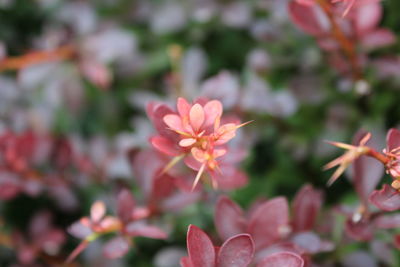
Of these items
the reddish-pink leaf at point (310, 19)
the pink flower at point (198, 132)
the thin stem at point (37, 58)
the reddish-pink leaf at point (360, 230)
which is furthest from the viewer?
the thin stem at point (37, 58)

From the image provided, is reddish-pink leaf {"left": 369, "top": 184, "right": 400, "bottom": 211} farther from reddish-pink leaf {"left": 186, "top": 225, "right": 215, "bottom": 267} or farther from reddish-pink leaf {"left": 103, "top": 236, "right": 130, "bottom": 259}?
reddish-pink leaf {"left": 103, "top": 236, "right": 130, "bottom": 259}

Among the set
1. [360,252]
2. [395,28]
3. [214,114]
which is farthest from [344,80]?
[214,114]

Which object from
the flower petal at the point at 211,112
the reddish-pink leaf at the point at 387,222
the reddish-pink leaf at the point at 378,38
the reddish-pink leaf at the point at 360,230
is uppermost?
the flower petal at the point at 211,112

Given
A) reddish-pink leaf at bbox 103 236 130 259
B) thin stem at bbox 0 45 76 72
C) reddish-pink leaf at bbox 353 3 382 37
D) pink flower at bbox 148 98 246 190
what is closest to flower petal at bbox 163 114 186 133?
pink flower at bbox 148 98 246 190

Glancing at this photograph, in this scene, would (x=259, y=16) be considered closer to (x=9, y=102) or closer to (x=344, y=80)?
(x=344, y=80)

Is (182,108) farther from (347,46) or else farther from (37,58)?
(37,58)

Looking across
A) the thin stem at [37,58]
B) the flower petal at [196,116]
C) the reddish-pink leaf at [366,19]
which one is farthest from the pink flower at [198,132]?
the thin stem at [37,58]

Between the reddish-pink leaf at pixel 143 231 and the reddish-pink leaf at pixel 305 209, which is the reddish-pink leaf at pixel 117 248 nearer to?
the reddish-pink leaf at pixel 143 231
